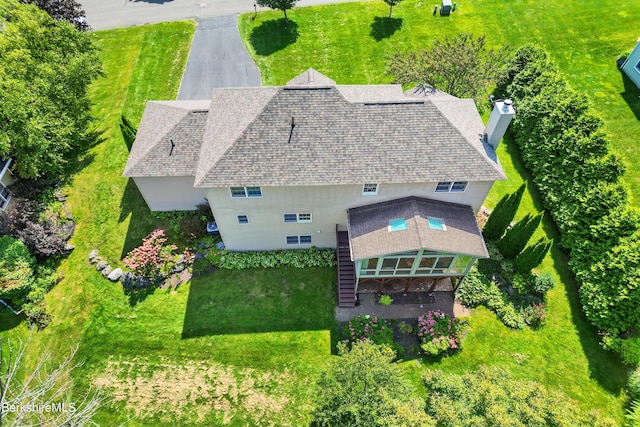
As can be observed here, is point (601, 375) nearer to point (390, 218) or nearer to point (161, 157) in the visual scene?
point (390, 218)

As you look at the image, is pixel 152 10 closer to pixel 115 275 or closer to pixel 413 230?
pixel 115 275

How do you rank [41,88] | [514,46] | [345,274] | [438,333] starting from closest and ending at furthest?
[438,333] → [345,274] → [41,88] → [514,46]

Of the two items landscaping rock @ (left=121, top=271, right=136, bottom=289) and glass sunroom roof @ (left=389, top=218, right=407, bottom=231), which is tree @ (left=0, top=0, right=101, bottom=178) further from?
glass sunroom roof @ (left=389, top=218, right=407, bottom=231)

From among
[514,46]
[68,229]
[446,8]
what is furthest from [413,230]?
[446,8]

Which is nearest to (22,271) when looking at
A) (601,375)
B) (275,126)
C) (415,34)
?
(275,126)

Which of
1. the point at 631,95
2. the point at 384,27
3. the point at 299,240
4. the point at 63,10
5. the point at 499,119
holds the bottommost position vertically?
the point at 299,240

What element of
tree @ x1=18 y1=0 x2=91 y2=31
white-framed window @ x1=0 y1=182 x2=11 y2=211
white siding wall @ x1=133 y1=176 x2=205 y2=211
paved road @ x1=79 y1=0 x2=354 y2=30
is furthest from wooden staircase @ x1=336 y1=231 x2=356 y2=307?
tree @ x1=18 y1=0 x2=91 y2=31

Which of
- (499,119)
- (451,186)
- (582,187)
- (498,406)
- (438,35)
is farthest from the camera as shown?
(438,35)

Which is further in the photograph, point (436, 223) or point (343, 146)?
point (436, 223)
